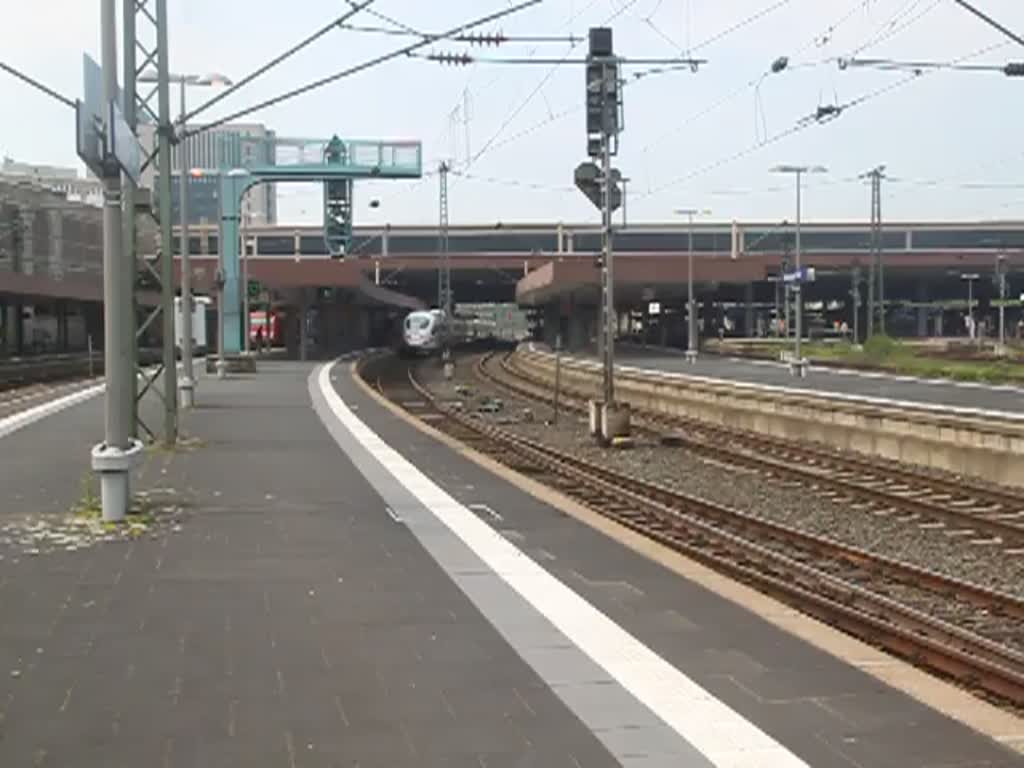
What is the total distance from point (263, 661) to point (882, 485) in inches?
539

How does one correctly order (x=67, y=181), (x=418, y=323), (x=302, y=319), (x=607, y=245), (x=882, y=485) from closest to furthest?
(x=882, y=485) < (x=607, y=245) < (x=302, y=319) < (x=418, y=323) < (x=67, y=181)

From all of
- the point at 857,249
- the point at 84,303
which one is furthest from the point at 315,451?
the point at 857,249

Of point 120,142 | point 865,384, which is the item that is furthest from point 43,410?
point 865,384

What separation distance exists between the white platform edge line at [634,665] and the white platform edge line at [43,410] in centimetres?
1326

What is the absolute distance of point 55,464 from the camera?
53.3 ft

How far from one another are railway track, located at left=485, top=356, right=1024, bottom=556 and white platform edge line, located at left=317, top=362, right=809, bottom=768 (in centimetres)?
576

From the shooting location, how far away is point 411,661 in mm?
6559

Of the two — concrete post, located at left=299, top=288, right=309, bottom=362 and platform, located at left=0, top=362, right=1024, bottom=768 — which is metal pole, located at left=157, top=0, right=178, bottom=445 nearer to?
platform, located at left=0, top=362, right=1024, bottom=768

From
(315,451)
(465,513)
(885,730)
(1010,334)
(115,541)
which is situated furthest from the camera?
(1010,334)

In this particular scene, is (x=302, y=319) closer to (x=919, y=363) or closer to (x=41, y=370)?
(x=41, y=370)

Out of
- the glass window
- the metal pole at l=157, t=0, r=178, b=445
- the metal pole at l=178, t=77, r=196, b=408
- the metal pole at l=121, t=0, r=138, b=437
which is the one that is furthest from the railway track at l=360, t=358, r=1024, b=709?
the glass window

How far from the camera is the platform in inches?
205

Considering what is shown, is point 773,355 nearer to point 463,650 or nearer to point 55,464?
point 55,464

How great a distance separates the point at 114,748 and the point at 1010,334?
106648 mm
